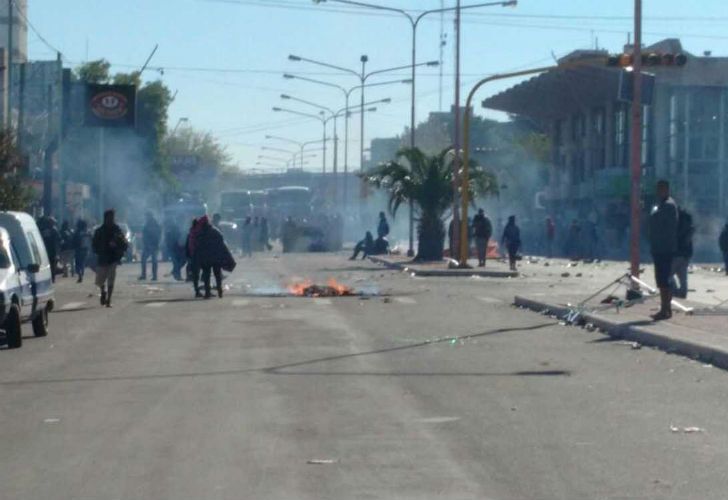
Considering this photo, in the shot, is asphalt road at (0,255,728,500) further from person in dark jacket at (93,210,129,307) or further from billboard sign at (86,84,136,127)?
billboard sign at (86,84,136,127)

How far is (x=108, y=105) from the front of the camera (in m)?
52.3

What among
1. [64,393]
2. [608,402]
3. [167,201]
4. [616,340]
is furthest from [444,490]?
[167,201]

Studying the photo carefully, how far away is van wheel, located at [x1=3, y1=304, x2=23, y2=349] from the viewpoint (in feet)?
59.4

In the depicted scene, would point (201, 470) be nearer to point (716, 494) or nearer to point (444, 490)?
point (444, 490)

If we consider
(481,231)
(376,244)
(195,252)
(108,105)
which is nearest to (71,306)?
(195,252)

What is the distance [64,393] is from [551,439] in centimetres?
512

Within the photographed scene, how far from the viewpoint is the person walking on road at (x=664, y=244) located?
809 inches

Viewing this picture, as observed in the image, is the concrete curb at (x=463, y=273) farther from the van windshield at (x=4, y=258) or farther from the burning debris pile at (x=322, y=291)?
the van windshield at (x=4, y=258)

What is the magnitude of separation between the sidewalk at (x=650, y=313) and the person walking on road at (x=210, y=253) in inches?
236

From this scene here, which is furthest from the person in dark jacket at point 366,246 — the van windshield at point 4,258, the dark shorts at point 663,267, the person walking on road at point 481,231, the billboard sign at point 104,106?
the van windshield at point 4,258

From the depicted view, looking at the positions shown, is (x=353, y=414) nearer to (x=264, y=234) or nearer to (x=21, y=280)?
(x=21, y=280)

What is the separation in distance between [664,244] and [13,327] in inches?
358

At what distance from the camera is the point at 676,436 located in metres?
11.0

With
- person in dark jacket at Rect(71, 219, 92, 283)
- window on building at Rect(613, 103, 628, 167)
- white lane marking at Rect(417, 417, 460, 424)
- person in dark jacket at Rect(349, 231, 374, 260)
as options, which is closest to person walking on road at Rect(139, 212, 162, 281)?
person in dark jacket at Rect(71, 219, 92, 283)
